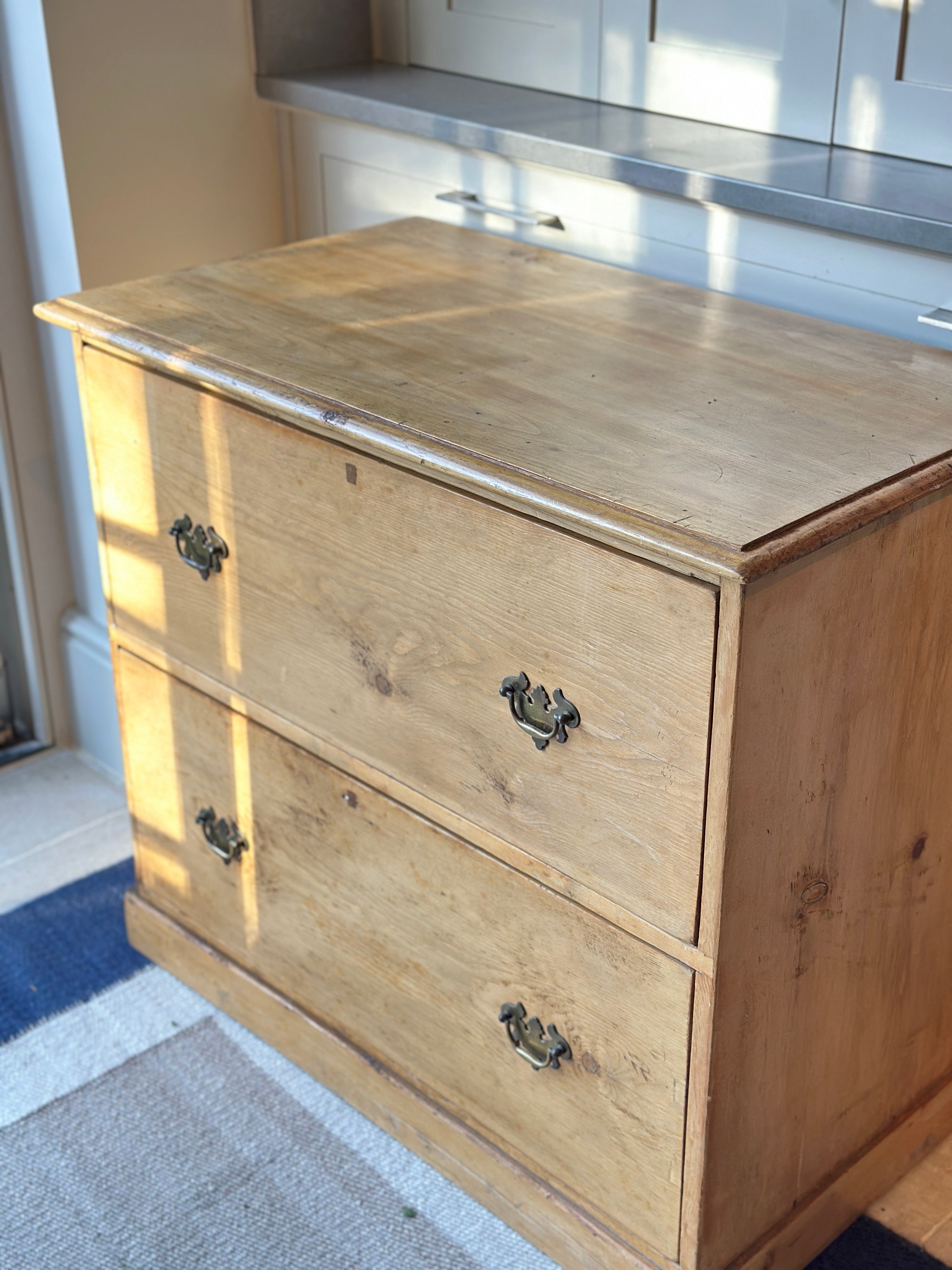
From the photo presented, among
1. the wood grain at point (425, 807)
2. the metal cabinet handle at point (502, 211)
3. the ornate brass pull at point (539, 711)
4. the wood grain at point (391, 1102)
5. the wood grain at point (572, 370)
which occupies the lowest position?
the wood grain at point (391, 1102)

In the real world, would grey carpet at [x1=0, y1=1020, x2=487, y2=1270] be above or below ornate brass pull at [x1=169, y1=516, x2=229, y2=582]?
below

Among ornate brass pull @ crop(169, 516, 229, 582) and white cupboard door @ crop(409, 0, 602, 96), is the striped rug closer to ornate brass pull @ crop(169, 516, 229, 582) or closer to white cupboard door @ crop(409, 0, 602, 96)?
ornate brass pull @ crop(169, 516, 229, 582)

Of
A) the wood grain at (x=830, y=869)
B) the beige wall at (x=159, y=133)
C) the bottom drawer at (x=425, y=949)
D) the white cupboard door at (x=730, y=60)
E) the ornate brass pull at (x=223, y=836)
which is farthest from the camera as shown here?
the beige wall at (x=159, y=133)

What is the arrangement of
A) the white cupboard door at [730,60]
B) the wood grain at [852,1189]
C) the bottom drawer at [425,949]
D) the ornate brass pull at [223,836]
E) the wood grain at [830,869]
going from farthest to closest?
the ornate brass pull at [223,836]
the white cupboard door at [730,60]
the wood grain at [852,1189]
the bottom drawer at [425,949]
the wood grain at [830,869]

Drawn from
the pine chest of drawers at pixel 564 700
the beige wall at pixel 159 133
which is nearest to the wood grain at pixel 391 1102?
the pine chest of drawers at pixel 564 700

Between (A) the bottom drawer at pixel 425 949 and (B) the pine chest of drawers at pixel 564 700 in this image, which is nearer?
(B) the pine chest of drawers at pixel 564 700

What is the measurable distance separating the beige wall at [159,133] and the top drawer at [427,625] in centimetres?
42

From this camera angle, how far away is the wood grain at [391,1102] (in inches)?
53.9

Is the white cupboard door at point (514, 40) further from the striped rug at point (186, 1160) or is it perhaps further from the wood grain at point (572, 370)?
the striped rug at point (186, 1160)

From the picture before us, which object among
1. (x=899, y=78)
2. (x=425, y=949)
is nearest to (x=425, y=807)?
(x=425, y=949)

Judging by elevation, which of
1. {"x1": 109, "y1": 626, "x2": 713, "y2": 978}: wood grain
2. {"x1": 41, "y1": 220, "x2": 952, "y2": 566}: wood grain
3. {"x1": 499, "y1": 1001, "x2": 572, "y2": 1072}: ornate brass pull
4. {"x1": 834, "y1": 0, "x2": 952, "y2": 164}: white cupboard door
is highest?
{"x1": 834, "y1": 0, "x2": 952, "y2": 164}: white cupboard door

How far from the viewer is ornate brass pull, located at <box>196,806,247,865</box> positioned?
62.9 inches

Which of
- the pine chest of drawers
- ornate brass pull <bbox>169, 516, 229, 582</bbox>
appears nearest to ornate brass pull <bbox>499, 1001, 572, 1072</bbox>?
the pine chest of drawers

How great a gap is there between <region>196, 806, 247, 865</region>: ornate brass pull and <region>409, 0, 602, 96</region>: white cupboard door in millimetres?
1014
